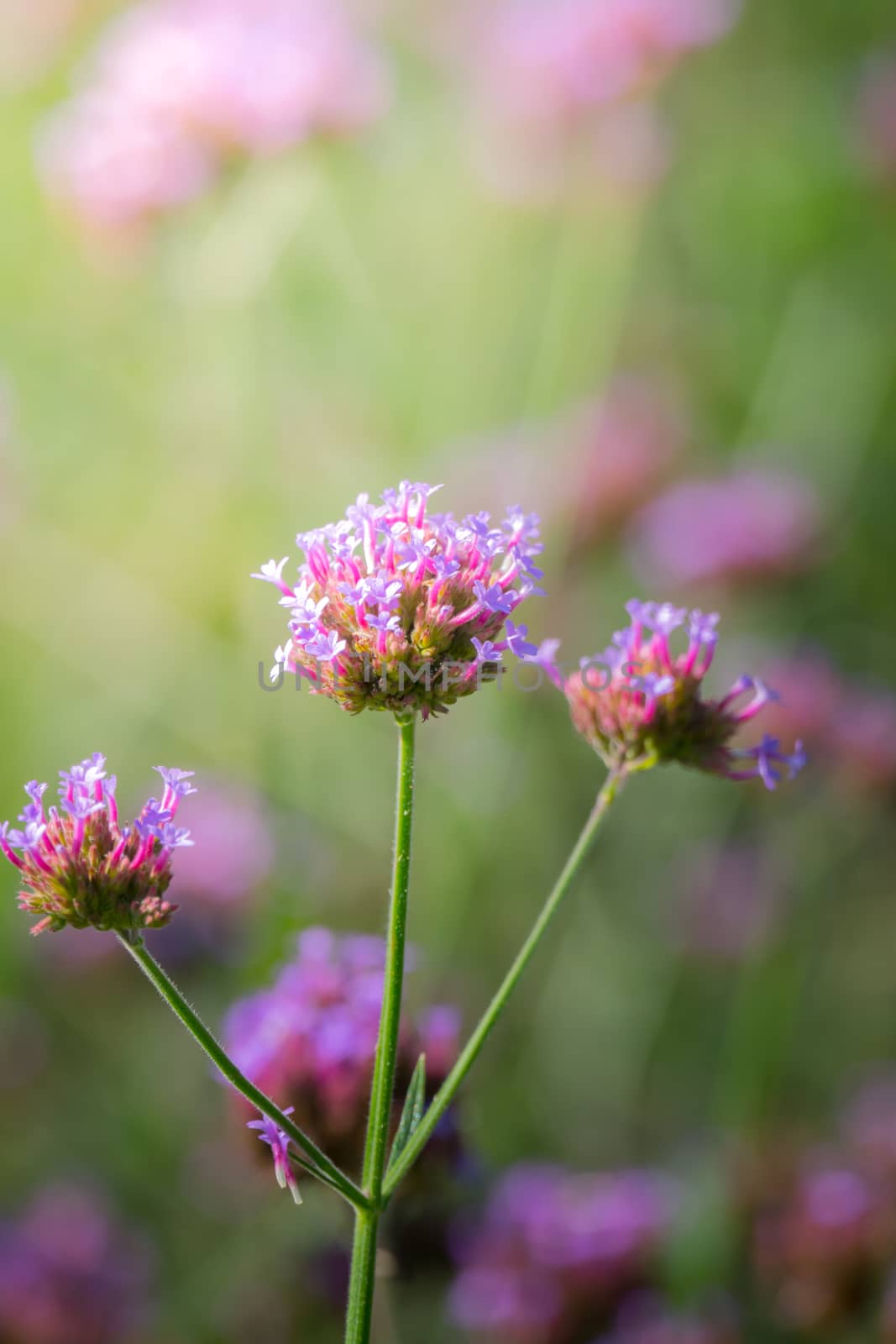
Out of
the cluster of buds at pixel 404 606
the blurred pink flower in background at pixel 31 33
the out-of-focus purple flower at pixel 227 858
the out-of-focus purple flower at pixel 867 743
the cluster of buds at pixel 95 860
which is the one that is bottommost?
the cluster of buds at pixel 95 860

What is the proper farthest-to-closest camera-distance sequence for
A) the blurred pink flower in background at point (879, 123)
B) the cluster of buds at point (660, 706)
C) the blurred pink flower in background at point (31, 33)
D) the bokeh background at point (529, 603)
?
the blurred pink flower in background at point (31, 33) → the blurred pink flower in background at point (879, 123) → the bokeh background at point (529, 603) → the cluster of buds at point (660, 706)

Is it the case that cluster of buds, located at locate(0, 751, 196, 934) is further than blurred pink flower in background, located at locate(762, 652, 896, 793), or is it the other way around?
blurred pink flower in background, located at locate(762, 652, 896, 793)

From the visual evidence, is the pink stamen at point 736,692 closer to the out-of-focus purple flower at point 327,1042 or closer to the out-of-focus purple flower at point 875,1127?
the out-of-focus purple flower at point 327,1042

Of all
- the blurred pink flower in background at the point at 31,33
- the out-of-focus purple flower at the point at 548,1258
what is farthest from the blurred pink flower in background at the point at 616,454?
the blurred pink flower in background at the point at 31,33

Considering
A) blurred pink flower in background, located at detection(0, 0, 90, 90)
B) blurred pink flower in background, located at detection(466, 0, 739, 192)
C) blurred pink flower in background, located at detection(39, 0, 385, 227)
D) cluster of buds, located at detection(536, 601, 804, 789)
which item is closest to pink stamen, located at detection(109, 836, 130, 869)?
cluster of buds, located at detection(536, 601, 804, 789)

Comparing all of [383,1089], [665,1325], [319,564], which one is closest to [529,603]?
[665,1325]

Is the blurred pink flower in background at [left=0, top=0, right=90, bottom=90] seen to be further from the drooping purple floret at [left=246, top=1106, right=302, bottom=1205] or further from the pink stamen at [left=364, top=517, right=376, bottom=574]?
the drooping purple floret at [left=246, top=1106, right=302, bottom=1205]
